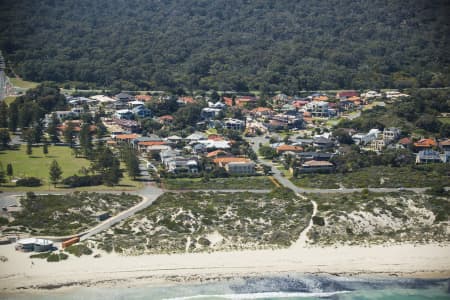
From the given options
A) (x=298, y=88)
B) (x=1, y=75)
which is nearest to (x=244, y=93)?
(x=298, y=88)

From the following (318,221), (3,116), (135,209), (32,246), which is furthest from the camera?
(3,116)

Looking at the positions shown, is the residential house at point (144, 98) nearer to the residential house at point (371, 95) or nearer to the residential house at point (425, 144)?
the residential house at point (371, 95)

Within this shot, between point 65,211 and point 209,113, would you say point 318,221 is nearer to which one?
point 65,211

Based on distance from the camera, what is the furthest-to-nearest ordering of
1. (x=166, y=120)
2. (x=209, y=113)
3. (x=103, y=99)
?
(x=103, y=99), (x=209, y=113), (x=166, y=120)

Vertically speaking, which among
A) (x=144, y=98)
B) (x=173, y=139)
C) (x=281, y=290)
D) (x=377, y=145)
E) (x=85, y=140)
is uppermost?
(x=144, y=98)

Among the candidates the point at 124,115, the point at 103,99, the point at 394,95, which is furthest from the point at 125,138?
the point at 394,95

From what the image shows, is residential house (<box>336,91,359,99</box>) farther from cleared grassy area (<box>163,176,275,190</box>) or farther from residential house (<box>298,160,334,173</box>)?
cleared grassy area (<box>163,176,275,190</box>)

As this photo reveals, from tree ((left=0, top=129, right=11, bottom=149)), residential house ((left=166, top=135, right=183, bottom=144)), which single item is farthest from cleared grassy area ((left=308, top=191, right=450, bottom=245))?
tree ((left=0, top=129, right=11, bottom=149))
